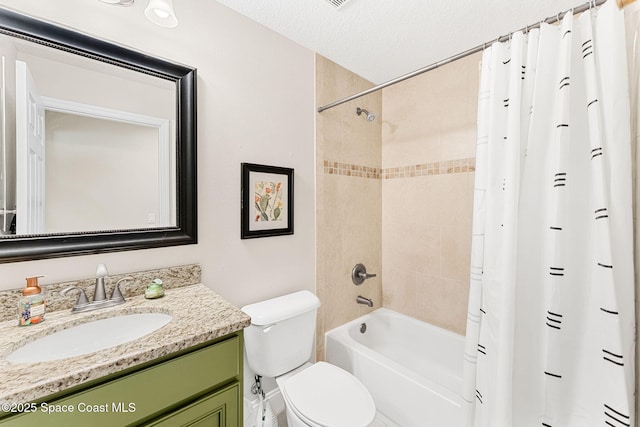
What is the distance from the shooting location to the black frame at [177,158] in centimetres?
94

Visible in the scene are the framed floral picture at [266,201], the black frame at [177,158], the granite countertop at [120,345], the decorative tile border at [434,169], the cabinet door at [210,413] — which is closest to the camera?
the granite countertop at [120,345]

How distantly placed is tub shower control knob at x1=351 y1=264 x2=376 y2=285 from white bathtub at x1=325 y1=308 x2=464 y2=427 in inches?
12.1

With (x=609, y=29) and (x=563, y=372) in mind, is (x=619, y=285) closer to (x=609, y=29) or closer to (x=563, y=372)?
(x=563, y=372)

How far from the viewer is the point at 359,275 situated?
2.10m

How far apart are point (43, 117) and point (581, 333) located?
204cm

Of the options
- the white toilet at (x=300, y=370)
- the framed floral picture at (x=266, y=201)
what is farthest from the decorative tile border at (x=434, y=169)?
the white toilet at (x=300, y=370)

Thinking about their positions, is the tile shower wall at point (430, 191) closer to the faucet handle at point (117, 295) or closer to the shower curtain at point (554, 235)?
the shower curtain at point (554, 235)

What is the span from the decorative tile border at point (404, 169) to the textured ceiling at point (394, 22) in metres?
0.73

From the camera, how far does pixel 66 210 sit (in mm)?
1031

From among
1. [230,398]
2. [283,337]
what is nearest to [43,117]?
[230,398]

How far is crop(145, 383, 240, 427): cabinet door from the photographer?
2.59ft

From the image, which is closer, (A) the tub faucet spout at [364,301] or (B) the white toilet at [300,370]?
(B) the white toilet at [300,370]

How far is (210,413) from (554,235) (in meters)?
1.28

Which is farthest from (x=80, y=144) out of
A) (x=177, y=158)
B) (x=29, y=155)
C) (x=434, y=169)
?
(x=434, y=169)
